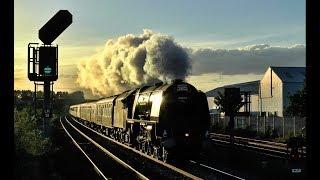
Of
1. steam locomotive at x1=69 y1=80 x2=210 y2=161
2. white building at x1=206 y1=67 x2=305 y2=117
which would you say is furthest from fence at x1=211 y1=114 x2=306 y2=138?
white building at x1=206 y1=67 x2=305 y2=117

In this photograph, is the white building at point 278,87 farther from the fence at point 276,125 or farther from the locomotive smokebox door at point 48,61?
the locomotive smokebox door at point 48,61

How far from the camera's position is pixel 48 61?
27.6m

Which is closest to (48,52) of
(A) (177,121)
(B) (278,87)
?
(A) (177,121)

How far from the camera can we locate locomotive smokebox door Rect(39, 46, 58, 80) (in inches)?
1065

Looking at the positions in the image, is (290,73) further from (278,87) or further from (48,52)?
(48,52)

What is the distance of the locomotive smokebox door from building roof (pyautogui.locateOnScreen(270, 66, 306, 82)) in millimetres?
59645

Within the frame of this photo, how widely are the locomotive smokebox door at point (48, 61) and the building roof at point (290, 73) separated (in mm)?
59645

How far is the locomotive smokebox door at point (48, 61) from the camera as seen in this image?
27062 millimetres

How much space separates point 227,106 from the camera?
40.7m

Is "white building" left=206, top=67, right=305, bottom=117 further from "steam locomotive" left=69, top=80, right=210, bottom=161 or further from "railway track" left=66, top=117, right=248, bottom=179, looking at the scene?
"steam locomotive" left=69, top=80, right=210, bottom=161

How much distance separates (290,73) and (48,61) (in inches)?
2497

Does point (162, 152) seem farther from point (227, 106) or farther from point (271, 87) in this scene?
point (271, 87)

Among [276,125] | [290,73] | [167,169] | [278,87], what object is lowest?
[167,169]
